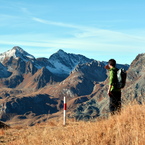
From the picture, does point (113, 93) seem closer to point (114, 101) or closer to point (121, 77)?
point (114, 101)

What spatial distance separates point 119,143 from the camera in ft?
23.3

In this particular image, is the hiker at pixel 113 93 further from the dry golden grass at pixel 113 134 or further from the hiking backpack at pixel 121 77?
the dry golden grass at pixel 113 134

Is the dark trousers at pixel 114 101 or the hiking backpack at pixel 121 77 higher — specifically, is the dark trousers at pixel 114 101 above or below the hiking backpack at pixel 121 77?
below

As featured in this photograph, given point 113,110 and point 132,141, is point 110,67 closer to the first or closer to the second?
point 113,110

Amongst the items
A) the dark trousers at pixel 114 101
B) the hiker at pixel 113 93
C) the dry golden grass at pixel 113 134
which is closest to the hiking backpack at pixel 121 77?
the hiker at pixel 113 93

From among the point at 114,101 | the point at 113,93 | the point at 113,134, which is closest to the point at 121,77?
the point at 113,93

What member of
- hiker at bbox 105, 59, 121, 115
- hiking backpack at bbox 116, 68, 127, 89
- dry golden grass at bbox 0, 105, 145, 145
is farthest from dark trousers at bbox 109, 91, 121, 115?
dry golden grass at bbox 0, 105, 145, 145

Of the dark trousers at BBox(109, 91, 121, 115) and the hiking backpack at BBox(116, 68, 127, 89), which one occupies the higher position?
the hiking backpack at BBox(116, 68, 127, 89)

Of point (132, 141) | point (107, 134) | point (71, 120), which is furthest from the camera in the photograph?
point (71, 120)

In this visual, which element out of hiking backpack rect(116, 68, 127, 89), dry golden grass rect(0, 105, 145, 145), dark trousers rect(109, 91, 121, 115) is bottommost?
dry golden grass rect(0, 105, 145, 145)

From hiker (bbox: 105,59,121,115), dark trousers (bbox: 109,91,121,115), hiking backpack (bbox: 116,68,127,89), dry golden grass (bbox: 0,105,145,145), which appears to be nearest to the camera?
dry golden grass (bbox: 0,105,145,145)

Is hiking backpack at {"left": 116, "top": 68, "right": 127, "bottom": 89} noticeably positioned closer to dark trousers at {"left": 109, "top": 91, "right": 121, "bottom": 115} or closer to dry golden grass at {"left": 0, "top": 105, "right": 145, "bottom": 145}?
dark trousers at {"left": 109, "top": 91, "right": 121, "bottom": 115}

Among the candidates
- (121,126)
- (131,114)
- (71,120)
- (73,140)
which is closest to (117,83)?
(131,114)

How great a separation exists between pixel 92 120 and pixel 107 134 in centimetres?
339
